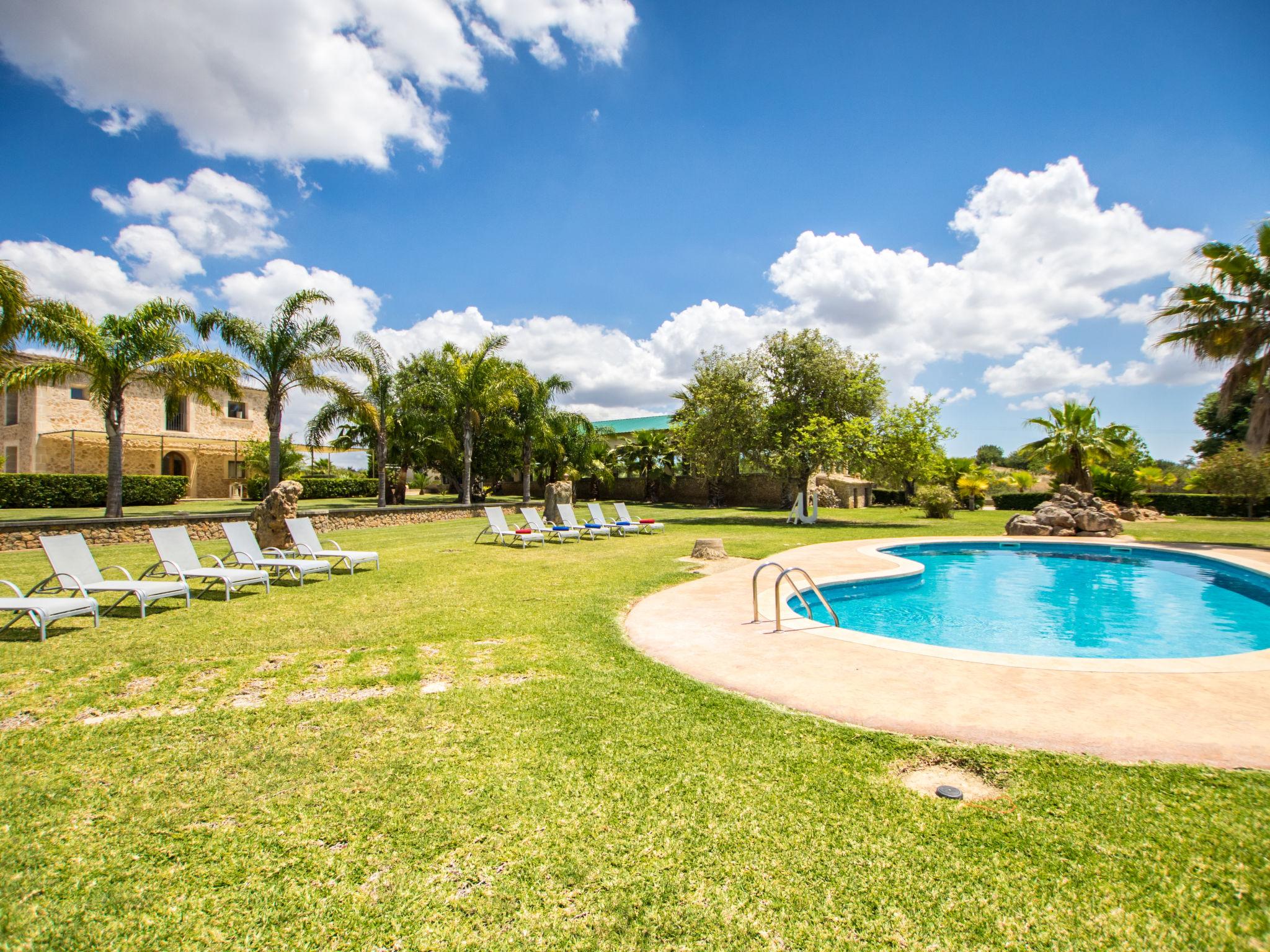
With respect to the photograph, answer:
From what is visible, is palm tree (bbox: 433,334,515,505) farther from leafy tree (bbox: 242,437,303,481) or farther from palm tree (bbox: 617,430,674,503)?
palm tree (bbox: 617,430,674,503)

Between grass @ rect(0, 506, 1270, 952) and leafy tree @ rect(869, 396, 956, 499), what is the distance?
2043 cm

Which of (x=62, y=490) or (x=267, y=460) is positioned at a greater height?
(x=267, y=460)

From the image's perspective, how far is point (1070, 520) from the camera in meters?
19.0

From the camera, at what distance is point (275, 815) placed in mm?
3139

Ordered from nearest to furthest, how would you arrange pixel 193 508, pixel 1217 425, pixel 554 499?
pixel 554 499 < pixel 193 508 < pixel 1217 425

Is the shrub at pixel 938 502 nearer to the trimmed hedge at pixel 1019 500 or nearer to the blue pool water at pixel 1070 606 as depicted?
the trimmed hedge at pixel 1019 500

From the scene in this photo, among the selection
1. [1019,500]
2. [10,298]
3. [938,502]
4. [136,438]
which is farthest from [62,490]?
[1019,500]

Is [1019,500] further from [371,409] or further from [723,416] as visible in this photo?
[371,409]

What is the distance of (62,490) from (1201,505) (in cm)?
5086

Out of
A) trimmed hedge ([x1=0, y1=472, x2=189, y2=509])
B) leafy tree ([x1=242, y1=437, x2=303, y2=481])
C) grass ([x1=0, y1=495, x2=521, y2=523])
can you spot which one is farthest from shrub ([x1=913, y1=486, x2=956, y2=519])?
trimmed hedge ([x1=0, y1=472, x2=189, y2=509])

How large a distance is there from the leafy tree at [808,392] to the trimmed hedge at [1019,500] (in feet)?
41.2

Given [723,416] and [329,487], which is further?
[329,487]

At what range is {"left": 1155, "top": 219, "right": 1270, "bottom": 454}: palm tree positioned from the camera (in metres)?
15.6

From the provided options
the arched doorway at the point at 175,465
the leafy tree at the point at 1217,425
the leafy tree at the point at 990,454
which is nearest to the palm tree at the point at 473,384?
the arched doorway at the point at 175,465
